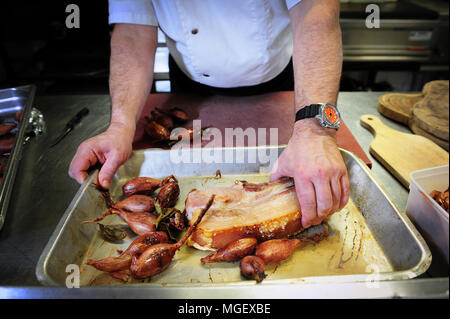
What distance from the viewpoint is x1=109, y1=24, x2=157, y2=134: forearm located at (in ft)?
5.36

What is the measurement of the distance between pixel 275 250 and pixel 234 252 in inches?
5.3

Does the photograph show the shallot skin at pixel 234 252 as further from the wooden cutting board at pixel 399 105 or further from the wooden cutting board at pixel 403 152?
the wooden cutting board at pixel 399 105

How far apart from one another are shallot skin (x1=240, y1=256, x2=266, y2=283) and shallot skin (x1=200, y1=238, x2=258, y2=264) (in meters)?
0.03

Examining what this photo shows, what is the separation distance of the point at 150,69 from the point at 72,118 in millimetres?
616

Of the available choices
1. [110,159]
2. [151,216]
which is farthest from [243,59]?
[151,216]

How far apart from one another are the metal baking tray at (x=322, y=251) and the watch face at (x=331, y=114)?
7.6 inches

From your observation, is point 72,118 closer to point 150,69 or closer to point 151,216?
point 150,69

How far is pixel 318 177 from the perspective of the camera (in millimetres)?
1046

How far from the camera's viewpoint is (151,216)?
3.86ft

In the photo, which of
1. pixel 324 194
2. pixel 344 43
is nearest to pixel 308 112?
pixel 324 194

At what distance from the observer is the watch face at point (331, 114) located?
1224mm
